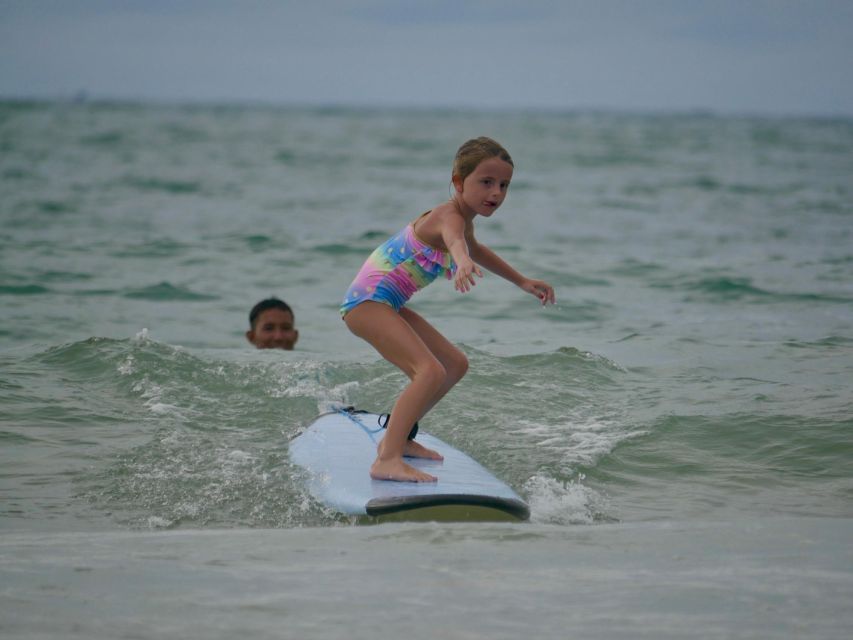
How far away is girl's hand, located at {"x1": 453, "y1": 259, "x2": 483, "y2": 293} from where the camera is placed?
181 inches

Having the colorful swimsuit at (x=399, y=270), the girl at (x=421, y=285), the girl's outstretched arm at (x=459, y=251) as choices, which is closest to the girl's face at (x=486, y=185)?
the girl at (x=421, y=285)

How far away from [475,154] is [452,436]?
90.7 inches

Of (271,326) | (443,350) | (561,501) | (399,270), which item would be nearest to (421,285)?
(399,270)

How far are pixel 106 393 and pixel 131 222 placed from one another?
42.0ft

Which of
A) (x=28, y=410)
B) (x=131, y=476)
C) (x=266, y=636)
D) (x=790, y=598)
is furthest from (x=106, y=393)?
(x=790, y=598)

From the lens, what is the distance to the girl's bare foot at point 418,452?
568cm

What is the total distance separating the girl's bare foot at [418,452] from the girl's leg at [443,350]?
0.23 m

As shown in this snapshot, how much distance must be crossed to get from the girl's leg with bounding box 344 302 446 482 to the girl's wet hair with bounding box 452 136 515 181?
77 cm

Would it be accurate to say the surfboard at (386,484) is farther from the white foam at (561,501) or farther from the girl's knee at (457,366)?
the girl's knee at (457,366)

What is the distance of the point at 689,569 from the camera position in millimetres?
3984

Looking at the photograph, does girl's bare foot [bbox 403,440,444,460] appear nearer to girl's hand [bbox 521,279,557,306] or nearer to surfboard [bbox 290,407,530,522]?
surfboard [bbox 290,407,530,522]

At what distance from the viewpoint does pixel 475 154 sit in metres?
5.27

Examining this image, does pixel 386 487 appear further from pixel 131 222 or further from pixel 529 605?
pixel 131 222

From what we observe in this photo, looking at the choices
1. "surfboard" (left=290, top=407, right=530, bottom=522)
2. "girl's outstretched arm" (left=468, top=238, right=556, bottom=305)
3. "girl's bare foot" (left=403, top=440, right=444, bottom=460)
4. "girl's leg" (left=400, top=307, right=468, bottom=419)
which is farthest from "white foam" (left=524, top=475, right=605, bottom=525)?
"girl's outstretched arm" (left=468, top=238, right=556, bottom=305)
